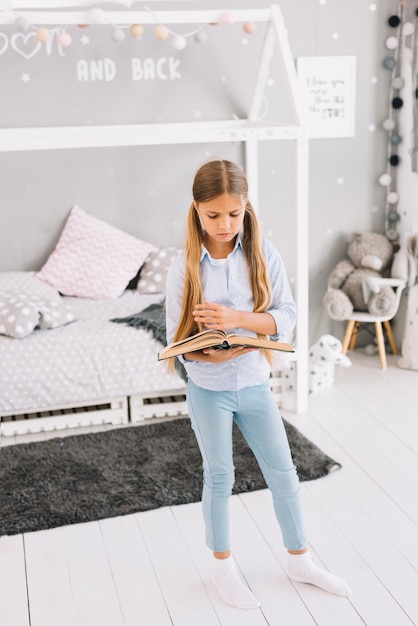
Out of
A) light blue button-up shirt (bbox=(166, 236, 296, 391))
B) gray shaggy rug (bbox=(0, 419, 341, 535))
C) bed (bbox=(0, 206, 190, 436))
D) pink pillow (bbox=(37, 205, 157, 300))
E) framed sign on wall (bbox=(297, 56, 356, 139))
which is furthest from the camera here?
framed sign on wall (bbox=(297, 56, 356, 139))

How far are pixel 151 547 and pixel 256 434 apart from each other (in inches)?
23.0

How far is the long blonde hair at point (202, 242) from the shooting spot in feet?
5.39

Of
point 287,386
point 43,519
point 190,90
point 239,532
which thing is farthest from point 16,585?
point 190,90

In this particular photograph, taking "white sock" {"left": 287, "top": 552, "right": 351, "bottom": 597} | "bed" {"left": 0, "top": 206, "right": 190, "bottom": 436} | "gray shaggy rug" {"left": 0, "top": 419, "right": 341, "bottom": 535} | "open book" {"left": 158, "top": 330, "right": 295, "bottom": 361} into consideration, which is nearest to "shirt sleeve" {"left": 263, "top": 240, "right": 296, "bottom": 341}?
"open book" {"left": 158, "top": 330, "right": 295, "bottom": 361}

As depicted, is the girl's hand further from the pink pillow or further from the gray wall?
the gray wall

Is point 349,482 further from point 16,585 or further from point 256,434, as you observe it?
point 16,585

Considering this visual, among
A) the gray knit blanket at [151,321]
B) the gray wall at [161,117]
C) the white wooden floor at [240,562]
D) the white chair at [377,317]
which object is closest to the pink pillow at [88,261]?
the gray wall at [161,117]

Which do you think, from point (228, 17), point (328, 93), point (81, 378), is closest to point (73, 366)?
point (81, 378)

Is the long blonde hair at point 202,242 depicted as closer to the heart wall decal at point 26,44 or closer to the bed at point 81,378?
the bed at point 81,378

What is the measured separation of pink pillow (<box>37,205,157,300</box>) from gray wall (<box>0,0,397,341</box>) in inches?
3.7

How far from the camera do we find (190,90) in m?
3.50

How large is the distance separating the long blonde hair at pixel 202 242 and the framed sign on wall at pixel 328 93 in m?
1.97

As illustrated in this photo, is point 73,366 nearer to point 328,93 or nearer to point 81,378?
point 81,378

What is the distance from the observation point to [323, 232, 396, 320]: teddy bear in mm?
3613
